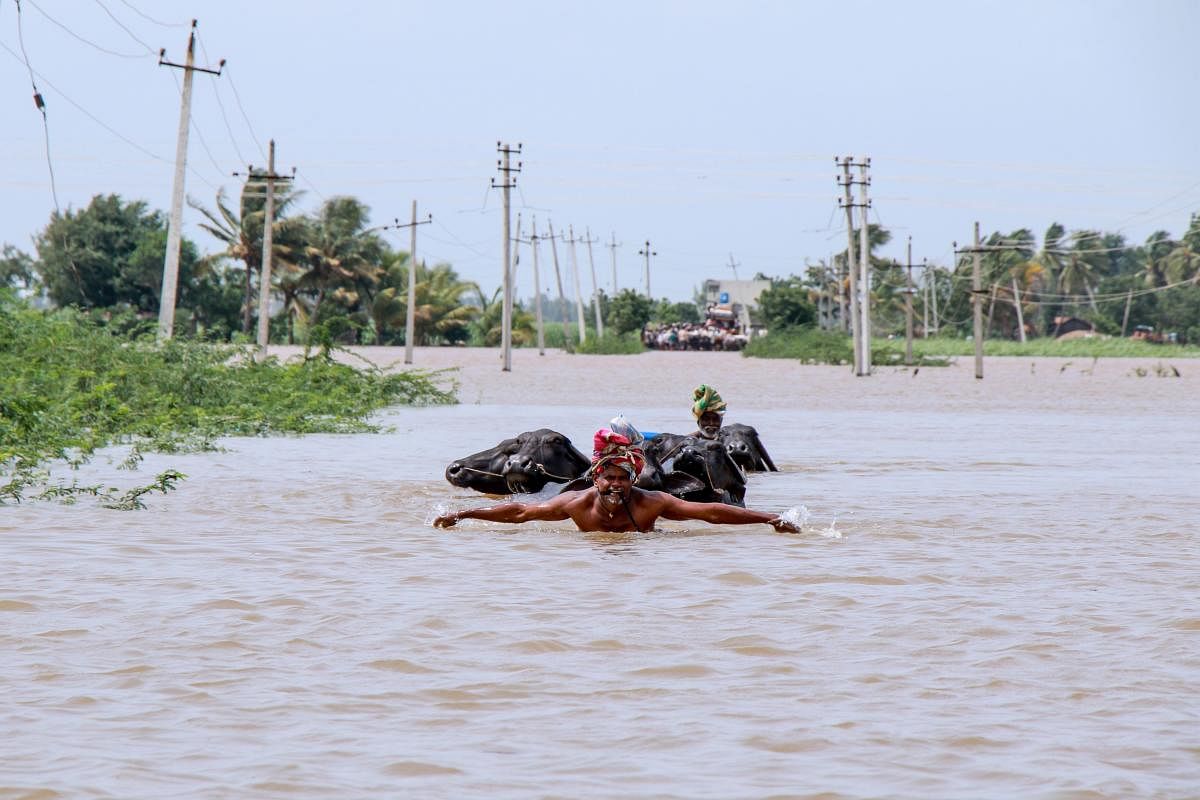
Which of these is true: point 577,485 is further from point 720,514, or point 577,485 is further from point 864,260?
point 864,260

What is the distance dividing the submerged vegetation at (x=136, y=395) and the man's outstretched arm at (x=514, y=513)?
2.67m

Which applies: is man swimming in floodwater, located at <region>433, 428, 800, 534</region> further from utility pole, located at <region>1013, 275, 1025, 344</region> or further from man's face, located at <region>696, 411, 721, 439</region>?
utility pole, located at <region>1013, 275, 1025, 344</region>

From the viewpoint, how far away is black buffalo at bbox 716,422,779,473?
14.7 metres

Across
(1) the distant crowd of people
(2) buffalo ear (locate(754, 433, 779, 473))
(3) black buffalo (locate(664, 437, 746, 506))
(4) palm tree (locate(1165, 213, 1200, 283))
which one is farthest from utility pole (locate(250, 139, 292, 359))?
(4) palm tree (locate(1165, 213, 1200, 283))

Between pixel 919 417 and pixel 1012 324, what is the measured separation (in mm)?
103434

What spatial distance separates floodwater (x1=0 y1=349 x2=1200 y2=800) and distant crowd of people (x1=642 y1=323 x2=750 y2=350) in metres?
86.9

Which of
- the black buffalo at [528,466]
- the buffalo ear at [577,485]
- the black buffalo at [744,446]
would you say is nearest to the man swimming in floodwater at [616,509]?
the buffalo ear at [577,485]

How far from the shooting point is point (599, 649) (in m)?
6.44

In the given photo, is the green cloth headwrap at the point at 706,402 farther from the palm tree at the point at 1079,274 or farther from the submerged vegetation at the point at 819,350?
the palm tree at the point at 1079,274

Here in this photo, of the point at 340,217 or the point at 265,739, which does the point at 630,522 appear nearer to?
the point at 265,739

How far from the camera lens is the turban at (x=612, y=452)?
384 inches

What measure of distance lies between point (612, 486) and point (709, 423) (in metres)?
3.44

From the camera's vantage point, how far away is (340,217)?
8244cm

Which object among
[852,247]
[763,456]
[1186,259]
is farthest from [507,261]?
[1186,259]
